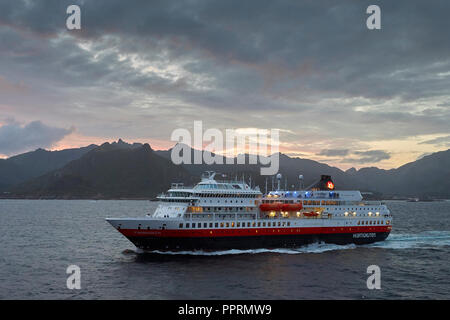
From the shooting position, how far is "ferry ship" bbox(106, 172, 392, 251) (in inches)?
1706

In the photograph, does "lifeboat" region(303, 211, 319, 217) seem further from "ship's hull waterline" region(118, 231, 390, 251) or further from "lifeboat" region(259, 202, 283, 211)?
"lifeboat" region(259, 202, 283, 211)

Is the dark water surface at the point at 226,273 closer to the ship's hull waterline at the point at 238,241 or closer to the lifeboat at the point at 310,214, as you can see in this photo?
the ship's hull waterline at the point at 238,241

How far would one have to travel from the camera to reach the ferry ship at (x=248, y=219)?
1706 inches

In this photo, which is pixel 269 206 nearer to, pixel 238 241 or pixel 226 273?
pixel 238 241

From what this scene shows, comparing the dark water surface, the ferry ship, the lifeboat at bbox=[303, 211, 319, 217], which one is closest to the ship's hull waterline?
the ferry ship

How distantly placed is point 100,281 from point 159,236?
32.8 feet

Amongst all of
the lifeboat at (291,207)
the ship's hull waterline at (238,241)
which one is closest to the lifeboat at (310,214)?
the lifeboat at (291,207)

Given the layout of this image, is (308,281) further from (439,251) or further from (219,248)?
(439,251)

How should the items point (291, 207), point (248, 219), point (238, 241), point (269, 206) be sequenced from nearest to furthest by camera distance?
point (238, 241) → point (248, 219) → point (269, 206) → point (291, 207)

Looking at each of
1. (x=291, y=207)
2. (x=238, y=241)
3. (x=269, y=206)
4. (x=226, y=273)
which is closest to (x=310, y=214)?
(x=291, y=207)

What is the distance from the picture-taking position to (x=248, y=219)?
48250 mm

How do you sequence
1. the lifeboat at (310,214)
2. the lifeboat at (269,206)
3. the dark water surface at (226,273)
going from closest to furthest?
1. the dark water surface at (226,273)
2. the lifeboat at (269,206)
3. the lifeboat at (310,214)

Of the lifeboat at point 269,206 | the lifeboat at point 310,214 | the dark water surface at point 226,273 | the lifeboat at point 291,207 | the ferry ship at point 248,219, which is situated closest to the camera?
the dark water surface at point 226,273
